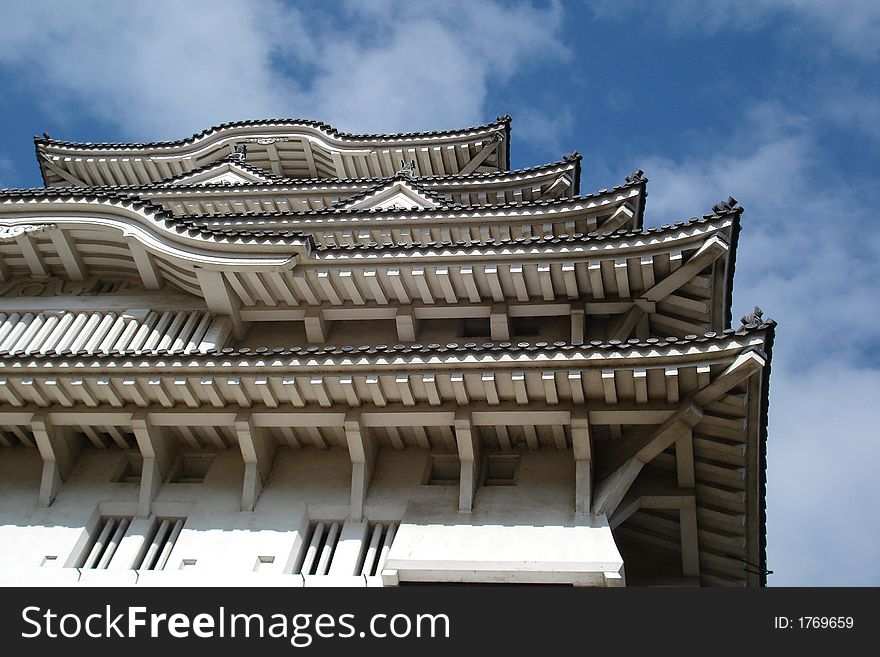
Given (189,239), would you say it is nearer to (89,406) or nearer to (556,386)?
(89,406)

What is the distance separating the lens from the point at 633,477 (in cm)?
1165

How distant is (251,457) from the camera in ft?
41.5

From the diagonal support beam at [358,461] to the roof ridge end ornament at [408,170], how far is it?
29.2 feet

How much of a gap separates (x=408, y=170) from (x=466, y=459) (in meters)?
10.7

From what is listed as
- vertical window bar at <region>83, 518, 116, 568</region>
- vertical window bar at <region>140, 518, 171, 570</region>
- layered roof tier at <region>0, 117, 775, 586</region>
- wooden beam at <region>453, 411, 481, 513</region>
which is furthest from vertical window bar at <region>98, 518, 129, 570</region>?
wooden beam at <region>453, 411, 481, 513</region>

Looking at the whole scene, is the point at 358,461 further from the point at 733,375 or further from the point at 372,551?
the point at 733,375

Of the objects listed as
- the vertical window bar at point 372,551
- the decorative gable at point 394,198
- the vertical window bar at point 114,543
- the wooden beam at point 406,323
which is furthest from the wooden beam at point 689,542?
the decorative gable at point 394,198

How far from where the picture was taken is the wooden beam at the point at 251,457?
12.5 metres

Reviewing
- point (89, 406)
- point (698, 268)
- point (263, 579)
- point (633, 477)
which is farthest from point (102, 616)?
point (698, 268)

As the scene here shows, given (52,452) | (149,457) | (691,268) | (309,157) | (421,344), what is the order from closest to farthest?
(149,457) < (52,452) < (691,268) < (421,344) < (309,157)

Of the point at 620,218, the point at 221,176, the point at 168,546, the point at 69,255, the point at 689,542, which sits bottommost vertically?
the point at 168,546

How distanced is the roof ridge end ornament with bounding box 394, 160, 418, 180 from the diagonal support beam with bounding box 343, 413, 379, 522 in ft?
29.2

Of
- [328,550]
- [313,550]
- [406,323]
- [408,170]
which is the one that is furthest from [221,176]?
[328,550]

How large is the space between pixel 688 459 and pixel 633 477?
2.59ft
